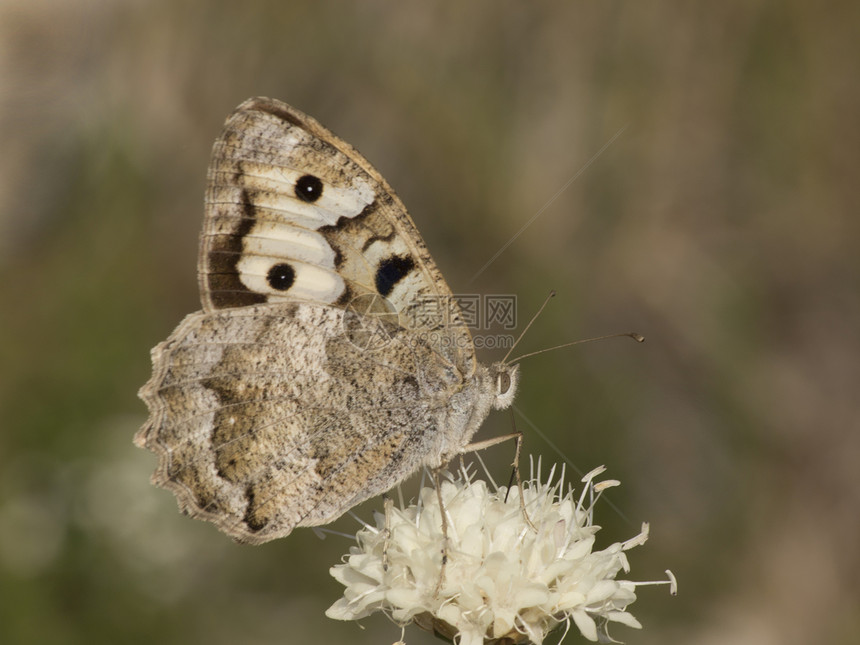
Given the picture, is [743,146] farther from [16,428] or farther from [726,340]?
[16,428]

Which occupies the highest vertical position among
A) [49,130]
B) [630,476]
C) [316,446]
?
[49,130]

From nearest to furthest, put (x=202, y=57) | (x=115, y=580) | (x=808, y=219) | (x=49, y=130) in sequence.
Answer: (x=115, y=580) → (x=808, y=219) → (x=202, y=57) → (x=49, y=130)

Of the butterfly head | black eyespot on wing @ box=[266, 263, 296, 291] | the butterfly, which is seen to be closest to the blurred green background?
the butterfly head

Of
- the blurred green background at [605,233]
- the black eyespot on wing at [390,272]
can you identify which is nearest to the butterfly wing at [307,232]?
the black eyespot on wing at [390,272]

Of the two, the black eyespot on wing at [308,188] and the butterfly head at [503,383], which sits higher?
the black eyespot on wing at [308,188]

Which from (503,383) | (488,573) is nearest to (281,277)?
(503,383)

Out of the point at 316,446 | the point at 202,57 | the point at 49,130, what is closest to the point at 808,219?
the point at 316,446

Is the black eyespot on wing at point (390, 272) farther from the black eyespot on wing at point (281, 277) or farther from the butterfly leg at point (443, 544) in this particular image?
the butterfly leg at point (443, 544)
